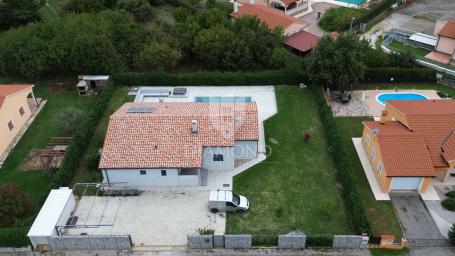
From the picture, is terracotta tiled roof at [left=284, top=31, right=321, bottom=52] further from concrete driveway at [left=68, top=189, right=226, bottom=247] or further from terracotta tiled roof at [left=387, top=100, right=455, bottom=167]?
concrete driveway at [left=68, top=189, right=226, bottom=247]

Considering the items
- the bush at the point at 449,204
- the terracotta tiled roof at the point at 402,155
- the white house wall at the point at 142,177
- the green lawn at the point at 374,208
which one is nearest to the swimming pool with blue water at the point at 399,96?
the green lawn at the point at 374,208

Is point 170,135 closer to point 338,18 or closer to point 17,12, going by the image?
point 338,18

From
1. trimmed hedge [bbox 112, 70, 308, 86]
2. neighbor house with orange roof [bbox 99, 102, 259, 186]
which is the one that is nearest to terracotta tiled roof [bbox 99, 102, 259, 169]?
neighbor house with orange roof [bbox 99, 102, 259, 186]

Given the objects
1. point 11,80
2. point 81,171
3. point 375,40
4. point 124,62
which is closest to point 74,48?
point 124,62

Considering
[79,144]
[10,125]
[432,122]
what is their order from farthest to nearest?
[10,125], [79,144], [432,122]

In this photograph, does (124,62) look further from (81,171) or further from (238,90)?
(81,171)

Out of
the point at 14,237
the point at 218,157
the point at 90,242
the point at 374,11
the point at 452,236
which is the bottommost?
the point at 452,236

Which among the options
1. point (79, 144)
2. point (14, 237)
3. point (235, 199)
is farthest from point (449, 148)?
point (14, 237)

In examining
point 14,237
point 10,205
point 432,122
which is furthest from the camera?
point 432,122
